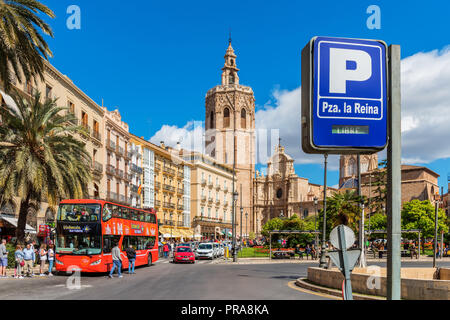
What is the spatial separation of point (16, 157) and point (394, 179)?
2269 cm

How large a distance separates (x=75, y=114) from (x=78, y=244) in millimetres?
18913

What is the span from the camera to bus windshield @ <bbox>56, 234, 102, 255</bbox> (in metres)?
22.2

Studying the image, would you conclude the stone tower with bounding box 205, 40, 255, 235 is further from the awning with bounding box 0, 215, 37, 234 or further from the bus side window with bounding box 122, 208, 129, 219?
the bus side window with bounding box 122, 208, 129, 219

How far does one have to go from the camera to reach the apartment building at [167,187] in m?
61.5

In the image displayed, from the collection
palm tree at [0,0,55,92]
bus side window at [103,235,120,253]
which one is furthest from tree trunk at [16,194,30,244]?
palm tree at [0,0,55,92]

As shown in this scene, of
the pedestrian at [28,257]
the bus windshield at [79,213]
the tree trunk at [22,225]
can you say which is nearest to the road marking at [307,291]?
the bus windshield at [79,213]

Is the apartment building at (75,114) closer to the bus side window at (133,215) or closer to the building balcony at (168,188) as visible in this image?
the bus side window at (133,215)

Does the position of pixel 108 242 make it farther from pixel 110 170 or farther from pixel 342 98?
pixel 110 170

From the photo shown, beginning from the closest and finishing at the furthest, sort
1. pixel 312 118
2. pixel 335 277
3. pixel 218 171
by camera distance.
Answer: pixel 312 118
pixel 335 277
pixel 218 171

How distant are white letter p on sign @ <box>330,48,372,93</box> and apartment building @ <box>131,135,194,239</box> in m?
54.7

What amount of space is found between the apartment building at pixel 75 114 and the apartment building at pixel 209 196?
32.4 meters

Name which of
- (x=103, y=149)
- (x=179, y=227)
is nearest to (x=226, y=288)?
(x=103, y=149)
